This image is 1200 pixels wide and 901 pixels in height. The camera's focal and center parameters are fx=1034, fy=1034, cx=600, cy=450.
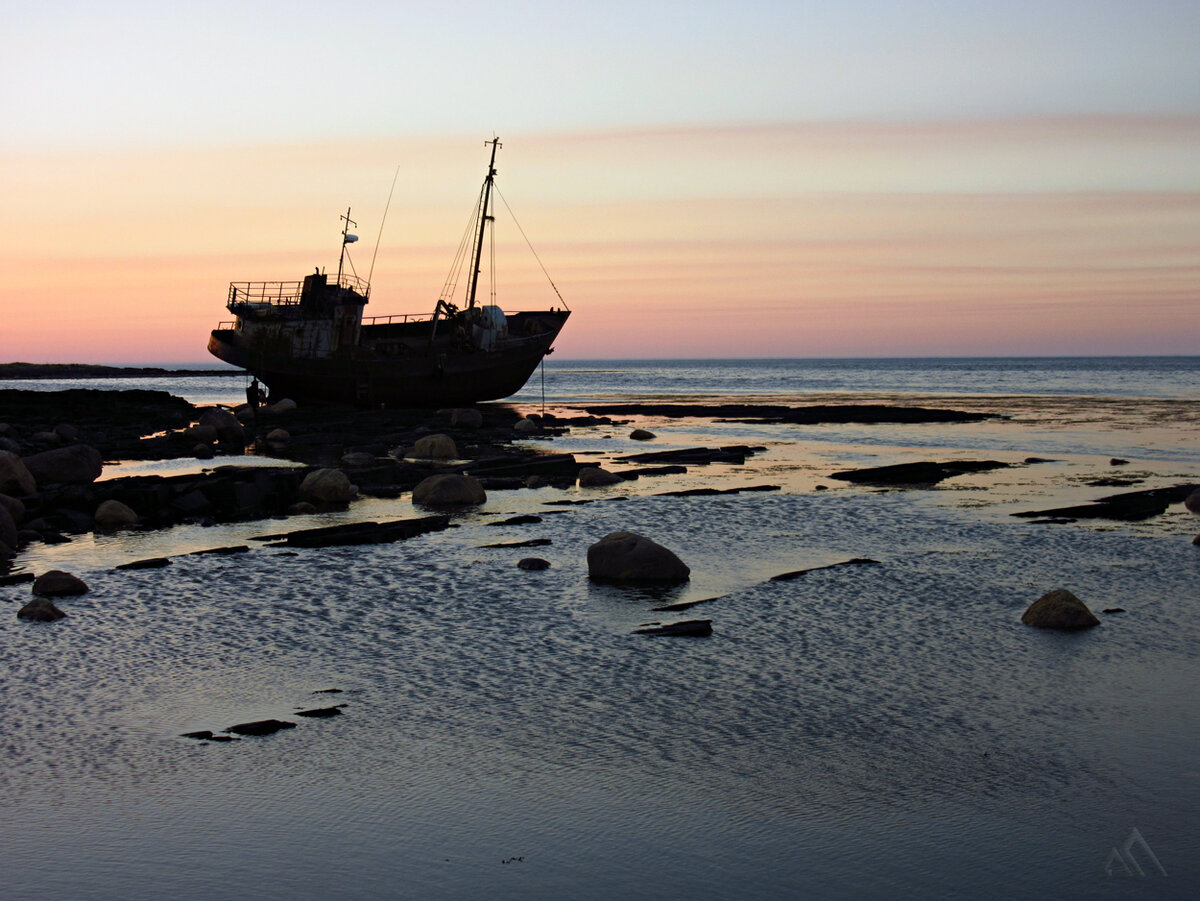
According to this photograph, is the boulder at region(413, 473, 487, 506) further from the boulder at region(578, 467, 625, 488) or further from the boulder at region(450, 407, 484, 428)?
the boulder at region(450, 407, 484, 428)

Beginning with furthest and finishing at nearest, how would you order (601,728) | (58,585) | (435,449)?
(435,449) → (58,585) → (601,728)

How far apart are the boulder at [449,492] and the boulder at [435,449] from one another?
9456 millimetres

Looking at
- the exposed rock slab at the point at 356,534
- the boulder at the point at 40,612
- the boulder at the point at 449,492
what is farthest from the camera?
the boulder at the point at 449,492

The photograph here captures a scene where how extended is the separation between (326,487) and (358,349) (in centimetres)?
3896

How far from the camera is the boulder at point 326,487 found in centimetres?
2483

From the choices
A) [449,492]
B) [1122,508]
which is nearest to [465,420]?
[449,492]

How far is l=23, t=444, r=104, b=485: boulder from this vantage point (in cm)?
2547

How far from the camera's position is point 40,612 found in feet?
43.2

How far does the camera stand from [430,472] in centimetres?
2950

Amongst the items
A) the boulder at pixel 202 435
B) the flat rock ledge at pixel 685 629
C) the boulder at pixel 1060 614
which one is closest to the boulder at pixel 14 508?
the flat rock ledge at pixel 685 629

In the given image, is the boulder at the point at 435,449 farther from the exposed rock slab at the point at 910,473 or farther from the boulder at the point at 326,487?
the exposed rock slab at the point at 910,473

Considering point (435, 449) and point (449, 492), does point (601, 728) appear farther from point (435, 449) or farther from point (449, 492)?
point (435, 449)

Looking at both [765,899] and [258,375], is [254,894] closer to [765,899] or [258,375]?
[765,899]

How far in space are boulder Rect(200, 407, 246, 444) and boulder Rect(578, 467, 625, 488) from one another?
63.0ft
